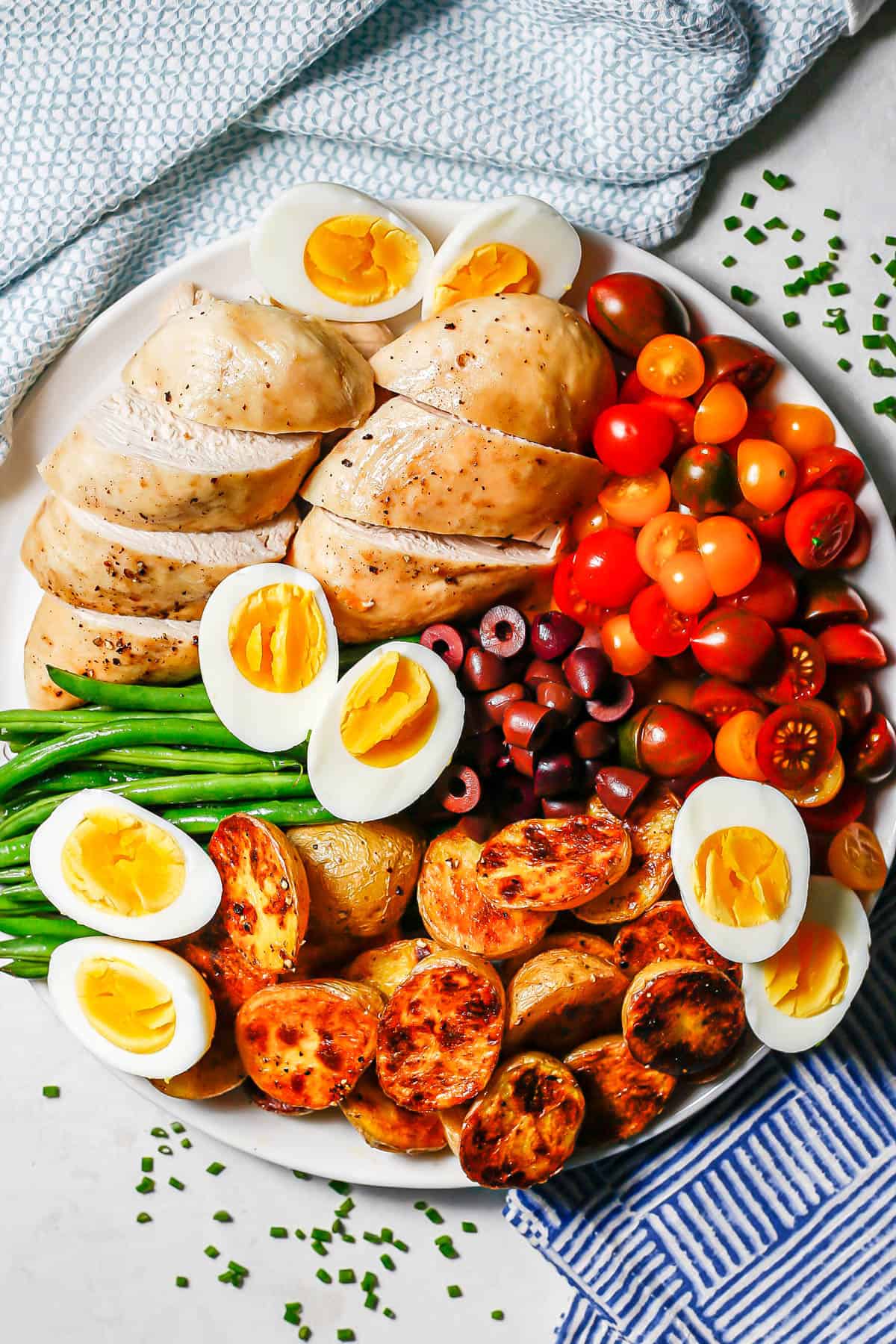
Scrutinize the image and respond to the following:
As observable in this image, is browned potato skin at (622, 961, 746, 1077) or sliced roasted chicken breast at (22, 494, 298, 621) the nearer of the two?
browned potato skin at (622, 961, 746, 1077)

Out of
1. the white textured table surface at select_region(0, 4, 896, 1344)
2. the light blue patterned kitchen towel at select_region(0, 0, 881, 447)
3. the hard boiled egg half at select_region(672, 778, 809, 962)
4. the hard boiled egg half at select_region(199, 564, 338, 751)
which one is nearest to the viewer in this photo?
the hard boiled egg half at select_region(672, 778, 809, 962)

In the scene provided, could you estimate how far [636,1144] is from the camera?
8.50 feet

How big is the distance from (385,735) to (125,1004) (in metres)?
0.92

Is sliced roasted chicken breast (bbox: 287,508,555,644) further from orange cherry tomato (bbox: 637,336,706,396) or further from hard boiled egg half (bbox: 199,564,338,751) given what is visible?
orange cherry tomato (bbox: 637,336,706,396)

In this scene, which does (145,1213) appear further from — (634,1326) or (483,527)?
(483,527)

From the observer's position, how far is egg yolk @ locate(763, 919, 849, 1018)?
7.97ft

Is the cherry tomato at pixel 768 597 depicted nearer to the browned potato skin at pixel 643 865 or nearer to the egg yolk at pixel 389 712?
the browned potato skin at pixel 643 865

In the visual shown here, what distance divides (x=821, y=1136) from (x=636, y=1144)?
48 centimetres

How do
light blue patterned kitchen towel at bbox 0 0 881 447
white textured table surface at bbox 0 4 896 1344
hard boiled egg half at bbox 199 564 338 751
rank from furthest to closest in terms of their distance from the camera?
white textured table surface at bbox 0 4 896 1344 < light blue patterned kitchen towel at bbox 0 0 881 447 < hard boiled egg half at bbox 199 564 338 751

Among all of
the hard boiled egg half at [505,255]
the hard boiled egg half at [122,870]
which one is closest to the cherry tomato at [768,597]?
the hard boiled egg half at [505,255]

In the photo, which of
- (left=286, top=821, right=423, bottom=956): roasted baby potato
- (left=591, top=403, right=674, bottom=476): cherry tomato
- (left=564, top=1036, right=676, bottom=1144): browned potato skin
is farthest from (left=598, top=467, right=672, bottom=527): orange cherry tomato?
(left=564, top=1036, right=676, bottom=1144): browned potato skin

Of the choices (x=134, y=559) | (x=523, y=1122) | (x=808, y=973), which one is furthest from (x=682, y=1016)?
(x=134, y=559)

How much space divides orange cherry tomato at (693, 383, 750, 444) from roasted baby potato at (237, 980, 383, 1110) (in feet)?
5.16

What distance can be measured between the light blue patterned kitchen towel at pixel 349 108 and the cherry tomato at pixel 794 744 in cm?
131
